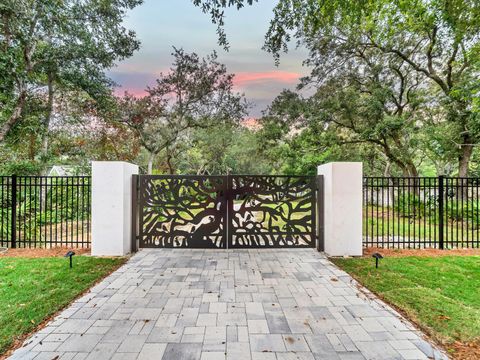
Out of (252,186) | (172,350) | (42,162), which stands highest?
(42,162)

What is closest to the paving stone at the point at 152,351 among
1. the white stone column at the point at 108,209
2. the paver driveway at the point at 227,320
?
the paver driveway at the point at 227,320

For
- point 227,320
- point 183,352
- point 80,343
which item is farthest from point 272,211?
point 80,343

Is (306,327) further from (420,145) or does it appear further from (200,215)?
(420,145)

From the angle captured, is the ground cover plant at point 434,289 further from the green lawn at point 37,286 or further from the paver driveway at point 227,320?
the green lawn at point 37,286

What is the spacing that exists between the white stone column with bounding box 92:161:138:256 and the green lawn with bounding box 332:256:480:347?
4.29m

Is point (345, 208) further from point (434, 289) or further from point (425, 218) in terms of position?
point (425, 218)

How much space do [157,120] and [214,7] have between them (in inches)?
415

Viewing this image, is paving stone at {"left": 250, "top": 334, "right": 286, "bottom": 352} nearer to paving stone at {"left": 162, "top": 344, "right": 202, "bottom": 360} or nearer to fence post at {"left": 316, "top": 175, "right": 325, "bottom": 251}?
paving stone at {"left": 162, "top": 344, "right": 202, "bottom": 360}

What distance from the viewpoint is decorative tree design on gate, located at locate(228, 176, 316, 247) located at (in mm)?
5824

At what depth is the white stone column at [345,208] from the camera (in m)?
5.42

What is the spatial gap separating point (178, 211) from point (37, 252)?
304cm

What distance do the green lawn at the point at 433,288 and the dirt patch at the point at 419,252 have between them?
26 cm

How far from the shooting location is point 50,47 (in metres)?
9.17

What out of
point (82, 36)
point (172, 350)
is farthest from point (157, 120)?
point (172, 350)
